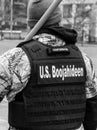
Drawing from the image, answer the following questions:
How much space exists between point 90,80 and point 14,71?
0.53 m

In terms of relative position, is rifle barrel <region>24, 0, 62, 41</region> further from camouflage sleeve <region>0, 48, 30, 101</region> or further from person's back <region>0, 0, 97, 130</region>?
camouflage sleeve <region>0, 48, 30, 101</region>

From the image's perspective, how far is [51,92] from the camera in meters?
2.71

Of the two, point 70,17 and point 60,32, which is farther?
point 70,17

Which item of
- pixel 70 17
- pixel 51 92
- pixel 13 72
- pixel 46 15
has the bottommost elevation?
pixel 70 17

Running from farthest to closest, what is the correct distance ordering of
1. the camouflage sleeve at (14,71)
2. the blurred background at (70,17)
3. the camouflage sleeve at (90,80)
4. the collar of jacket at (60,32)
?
the blurred background at (70,17) → the camouflage sleeve at (90,80) → the collar of jacket at (60,32) → the camouflage sleeve at (14,71)

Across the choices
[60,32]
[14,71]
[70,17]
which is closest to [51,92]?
[14,71]

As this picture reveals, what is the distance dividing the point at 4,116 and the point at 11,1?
205ft

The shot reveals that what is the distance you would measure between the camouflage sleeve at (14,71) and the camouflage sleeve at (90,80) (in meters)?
0.44

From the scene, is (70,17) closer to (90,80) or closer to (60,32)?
(90,80)

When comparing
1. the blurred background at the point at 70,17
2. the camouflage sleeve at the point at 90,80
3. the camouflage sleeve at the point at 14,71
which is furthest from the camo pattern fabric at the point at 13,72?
the blurred background at the point at 70,17

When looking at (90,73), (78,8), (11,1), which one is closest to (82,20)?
(78,8)

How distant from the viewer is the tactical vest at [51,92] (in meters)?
2.65

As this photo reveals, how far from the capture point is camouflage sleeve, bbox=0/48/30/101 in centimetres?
262

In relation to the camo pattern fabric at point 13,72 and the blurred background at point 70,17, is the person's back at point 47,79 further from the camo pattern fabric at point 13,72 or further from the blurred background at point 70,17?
the blurred background at point 70,17
